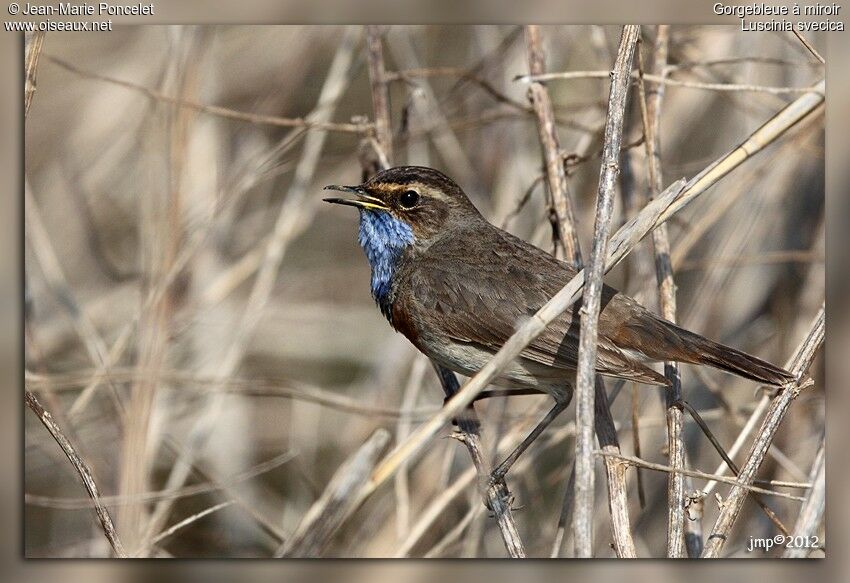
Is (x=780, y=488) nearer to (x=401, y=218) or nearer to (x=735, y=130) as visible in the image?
(x=735, y=130)

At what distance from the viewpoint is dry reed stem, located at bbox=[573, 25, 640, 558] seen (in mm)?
2654

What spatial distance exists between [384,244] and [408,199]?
19cm

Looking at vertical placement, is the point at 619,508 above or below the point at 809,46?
below

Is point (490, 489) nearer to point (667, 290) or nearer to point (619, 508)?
point (619, 508)

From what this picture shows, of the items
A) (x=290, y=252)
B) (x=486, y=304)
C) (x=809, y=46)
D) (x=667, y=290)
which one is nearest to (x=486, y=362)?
(x=486, y=304)

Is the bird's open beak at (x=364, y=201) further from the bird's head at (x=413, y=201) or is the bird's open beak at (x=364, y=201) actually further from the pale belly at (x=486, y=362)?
the pale belly at (x=486, y=362)

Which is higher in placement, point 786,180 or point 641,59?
point 641,59

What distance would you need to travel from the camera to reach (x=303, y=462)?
161 inches

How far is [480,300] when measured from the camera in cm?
341

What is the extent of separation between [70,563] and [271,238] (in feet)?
4.98

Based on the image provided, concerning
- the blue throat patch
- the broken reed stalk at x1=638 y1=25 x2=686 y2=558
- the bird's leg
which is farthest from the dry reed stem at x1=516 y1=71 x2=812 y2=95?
the bird's leg

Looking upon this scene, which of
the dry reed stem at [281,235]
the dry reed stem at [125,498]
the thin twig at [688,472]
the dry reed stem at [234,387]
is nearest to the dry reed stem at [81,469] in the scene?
the dry reed stem at [125,498]

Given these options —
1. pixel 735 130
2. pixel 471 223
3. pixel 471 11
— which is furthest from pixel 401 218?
pixel 735 130

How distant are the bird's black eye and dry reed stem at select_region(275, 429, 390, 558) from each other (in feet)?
2.84
